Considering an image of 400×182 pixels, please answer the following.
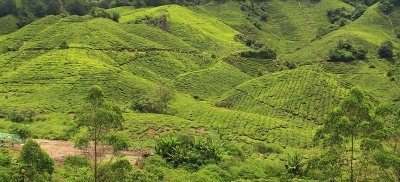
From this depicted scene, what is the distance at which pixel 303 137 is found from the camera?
253 feet

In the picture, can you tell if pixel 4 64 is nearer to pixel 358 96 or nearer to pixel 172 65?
pixel 172 65


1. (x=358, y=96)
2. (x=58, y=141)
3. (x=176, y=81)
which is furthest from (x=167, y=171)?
(x=176, y=81)

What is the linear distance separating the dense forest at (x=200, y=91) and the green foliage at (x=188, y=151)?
0.61 feet

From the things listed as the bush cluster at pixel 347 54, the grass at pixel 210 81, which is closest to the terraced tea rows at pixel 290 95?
the grass at pixel 210 81

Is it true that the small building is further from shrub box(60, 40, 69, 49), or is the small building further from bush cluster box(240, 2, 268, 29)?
bush cluster box(240, 2, 268, 29)

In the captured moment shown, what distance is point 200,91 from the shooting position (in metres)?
106

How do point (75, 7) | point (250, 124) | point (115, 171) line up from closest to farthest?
point (115, 171), point (250, 124), point (75, 7)

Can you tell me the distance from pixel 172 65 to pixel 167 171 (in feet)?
214

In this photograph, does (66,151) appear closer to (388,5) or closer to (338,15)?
(338,15)

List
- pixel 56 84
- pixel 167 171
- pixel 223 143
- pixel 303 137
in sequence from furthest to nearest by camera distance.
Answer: pixel 56 84, pixel 303 137, pixel 223 143, pixel 167 171

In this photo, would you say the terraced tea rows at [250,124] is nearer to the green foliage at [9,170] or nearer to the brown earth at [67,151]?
the brown earth at [67,151]

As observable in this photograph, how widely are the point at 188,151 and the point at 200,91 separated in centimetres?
4784

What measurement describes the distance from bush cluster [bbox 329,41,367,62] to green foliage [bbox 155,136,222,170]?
275ft

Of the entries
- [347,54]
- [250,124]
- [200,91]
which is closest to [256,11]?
[347,54]
